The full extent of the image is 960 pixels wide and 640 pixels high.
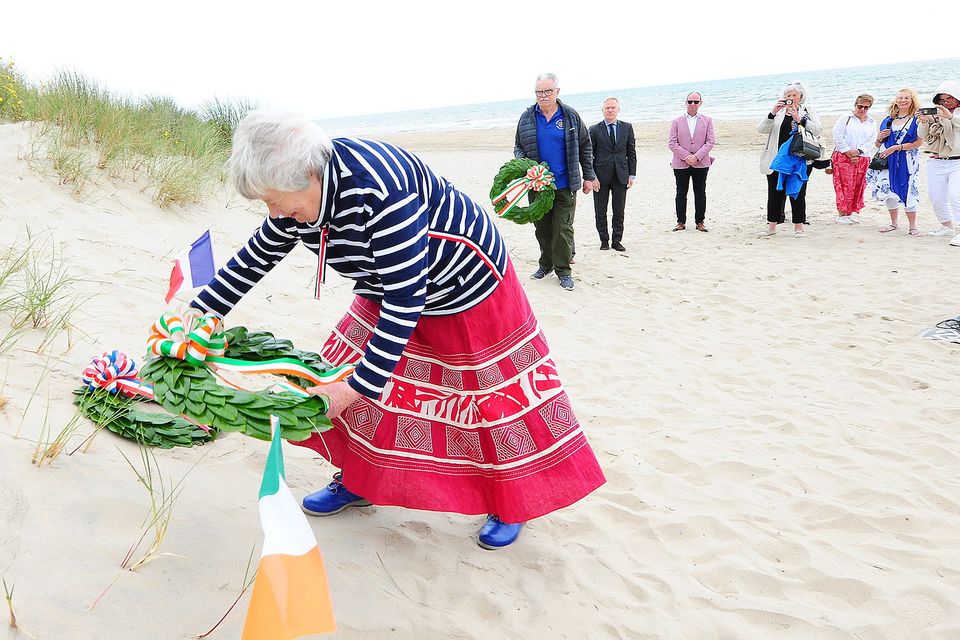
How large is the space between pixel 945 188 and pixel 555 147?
492 cm

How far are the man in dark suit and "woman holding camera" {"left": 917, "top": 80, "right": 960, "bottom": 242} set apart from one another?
11.0 ft

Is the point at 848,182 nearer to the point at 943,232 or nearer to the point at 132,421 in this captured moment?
the point at 943,232

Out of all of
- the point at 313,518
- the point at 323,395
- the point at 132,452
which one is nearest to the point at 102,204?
the point at 132,452

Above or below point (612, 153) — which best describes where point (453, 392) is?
below

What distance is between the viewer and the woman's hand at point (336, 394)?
2.15 meters

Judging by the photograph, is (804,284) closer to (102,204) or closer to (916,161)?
(916,161)

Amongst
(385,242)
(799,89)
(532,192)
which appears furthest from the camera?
(799,89)

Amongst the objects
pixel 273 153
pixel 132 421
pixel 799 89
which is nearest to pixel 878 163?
pixel 799 89

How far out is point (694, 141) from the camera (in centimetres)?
941

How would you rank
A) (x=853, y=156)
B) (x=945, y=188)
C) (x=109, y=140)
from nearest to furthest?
(x=109, y=140)
(x=945, y=188)
(x=853, y=156)

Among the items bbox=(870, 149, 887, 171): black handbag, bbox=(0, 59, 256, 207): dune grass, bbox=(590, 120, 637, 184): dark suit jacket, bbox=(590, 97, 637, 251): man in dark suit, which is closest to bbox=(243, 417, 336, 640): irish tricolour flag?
bbox=(0, 59, 256, 207): dune grass

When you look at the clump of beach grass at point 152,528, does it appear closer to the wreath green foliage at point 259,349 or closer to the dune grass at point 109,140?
the wreath green foliage at point 259,349

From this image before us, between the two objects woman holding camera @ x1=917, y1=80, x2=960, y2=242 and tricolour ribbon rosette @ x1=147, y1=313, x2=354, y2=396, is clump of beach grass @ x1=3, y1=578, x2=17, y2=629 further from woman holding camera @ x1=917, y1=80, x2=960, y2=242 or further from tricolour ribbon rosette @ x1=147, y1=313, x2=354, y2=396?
woman holding camera @ x1=917, y1=80, x2=960, y2=242

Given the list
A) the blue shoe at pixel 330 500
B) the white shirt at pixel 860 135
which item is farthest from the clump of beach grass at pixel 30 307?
the white shirt at pixel 860 135
